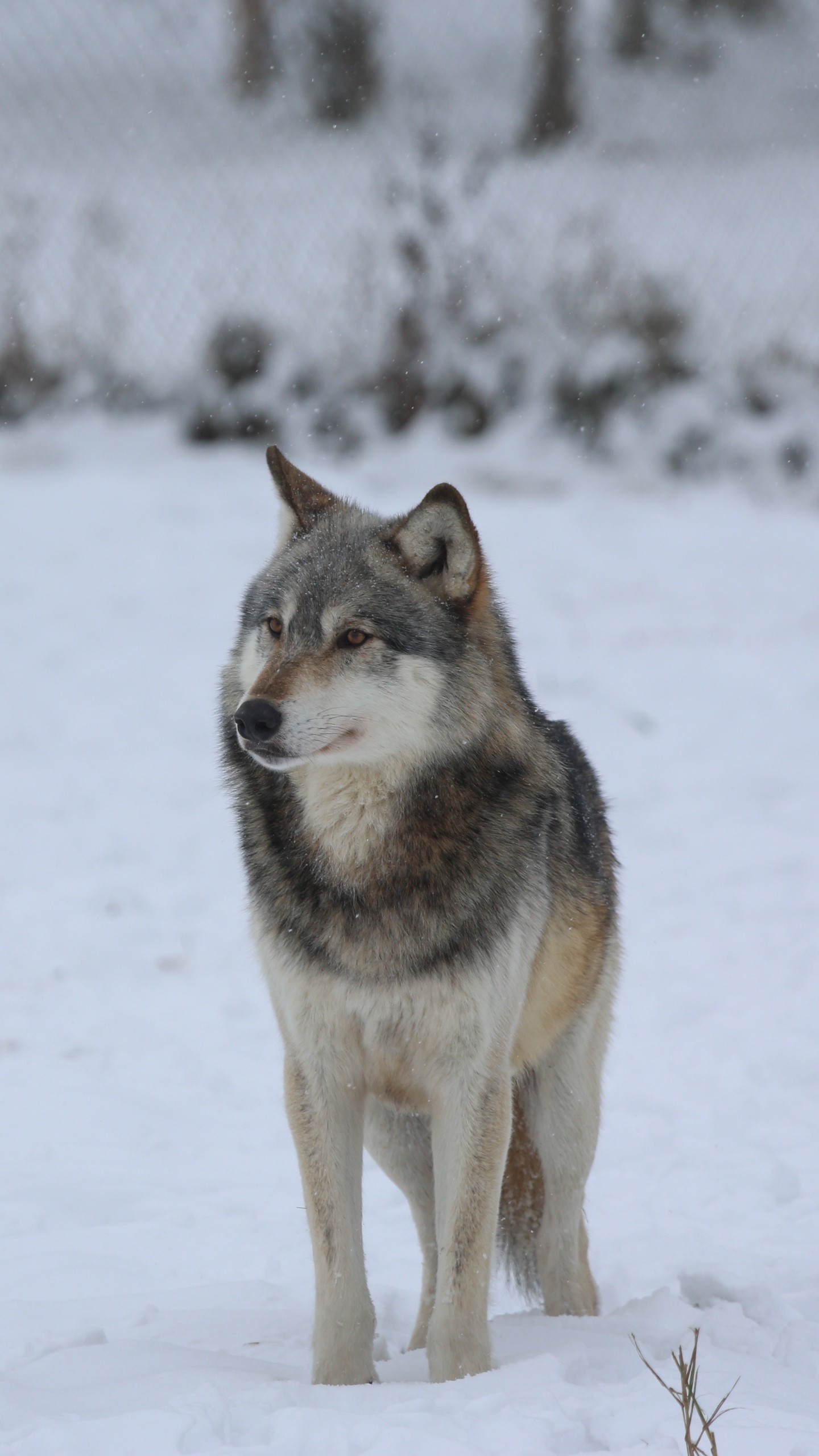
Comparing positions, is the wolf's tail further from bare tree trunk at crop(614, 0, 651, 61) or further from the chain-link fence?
bare tree trunk at crop(614, 0, 651, 61)

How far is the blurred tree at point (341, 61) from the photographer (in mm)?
11773

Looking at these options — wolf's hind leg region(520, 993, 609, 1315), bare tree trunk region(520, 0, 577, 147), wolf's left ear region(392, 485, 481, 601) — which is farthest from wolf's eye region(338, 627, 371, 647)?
bare tree trunk region(520, 0, 577, 147)

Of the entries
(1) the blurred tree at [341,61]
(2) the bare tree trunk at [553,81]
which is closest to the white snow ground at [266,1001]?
(1) the blurred tree at [341,61]

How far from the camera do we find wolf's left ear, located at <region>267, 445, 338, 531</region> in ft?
10.8

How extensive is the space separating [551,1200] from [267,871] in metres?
1.27

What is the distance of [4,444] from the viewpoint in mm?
10352

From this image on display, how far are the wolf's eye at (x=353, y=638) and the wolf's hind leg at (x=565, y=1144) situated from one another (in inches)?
50.4

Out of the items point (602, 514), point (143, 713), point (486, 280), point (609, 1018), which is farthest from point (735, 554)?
point (609, 1018)

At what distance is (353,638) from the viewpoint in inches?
113

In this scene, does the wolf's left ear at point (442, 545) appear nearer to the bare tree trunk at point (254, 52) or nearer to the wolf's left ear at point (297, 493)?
the wolf's left ear at point (297, 493)

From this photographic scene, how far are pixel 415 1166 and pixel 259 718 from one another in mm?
1516

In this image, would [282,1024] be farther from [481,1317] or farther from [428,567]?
[428,567]

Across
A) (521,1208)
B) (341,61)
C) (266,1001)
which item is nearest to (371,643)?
(521,1208)

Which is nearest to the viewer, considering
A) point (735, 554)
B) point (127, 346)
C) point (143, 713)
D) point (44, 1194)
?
point (44, 1194)
